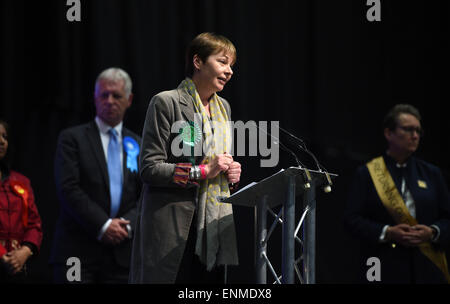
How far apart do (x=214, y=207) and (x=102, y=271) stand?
4.14ft

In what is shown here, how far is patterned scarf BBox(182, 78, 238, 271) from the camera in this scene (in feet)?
8.11

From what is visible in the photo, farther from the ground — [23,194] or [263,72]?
[263,72]

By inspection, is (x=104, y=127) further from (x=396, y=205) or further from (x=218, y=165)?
(x=396, y=205)

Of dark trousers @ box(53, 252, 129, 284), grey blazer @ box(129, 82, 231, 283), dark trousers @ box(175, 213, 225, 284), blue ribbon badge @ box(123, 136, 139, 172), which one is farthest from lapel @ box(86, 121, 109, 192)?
dark trousers @ box(175, 213, 225, 284)

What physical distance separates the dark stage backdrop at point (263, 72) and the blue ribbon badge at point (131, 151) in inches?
23.8

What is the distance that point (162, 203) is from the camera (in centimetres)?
248

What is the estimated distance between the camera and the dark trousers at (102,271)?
3.47 m

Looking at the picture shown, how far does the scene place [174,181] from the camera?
243 centimetres

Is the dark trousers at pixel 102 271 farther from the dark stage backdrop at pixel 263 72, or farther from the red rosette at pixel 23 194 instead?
the dark stage backdrop at pixel 263 72

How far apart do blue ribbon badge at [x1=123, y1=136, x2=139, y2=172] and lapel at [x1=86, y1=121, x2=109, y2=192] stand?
0.49 ft

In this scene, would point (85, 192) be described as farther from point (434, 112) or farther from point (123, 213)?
point (434, 112)

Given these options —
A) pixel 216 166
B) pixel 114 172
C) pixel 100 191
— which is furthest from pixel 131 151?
pixel 216 166

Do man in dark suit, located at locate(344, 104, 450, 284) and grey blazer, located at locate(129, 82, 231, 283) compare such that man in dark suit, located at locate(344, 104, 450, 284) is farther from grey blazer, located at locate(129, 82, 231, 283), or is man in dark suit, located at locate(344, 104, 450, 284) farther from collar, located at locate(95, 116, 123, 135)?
grey blazer, located at locate(129, 82, 231, 283)
